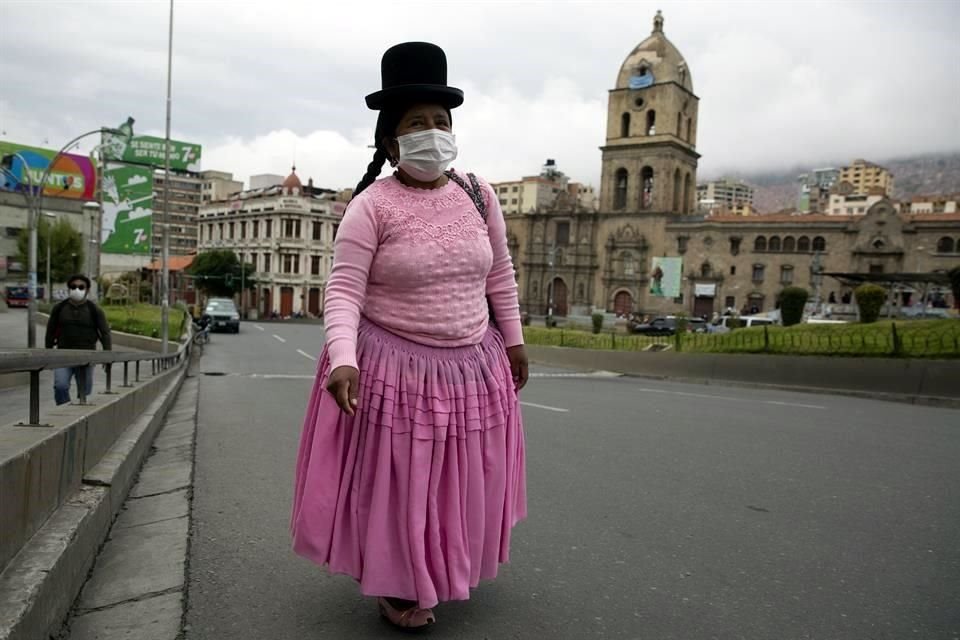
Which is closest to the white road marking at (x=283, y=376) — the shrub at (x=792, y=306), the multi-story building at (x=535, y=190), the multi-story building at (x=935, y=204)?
the shrub at (x=792, y=306)

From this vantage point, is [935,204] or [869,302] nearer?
[869,302]

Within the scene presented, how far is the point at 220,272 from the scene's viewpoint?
245ft

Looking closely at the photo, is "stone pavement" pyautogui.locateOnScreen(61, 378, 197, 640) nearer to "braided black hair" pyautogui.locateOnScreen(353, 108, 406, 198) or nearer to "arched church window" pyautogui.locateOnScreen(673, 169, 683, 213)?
"braided black hair" pyautogui.locateOnScreen(353, 108, 406, 198)

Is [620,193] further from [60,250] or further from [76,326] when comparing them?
[76,326]

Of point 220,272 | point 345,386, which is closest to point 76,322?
point 345,386

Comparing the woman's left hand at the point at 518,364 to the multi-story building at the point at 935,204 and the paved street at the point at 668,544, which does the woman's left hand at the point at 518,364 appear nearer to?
the paved street at the point at 668,544

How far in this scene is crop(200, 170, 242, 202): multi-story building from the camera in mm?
117412

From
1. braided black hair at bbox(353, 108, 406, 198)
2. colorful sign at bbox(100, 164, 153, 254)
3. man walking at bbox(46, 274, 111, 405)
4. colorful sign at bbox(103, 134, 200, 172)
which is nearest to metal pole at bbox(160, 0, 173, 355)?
colorful sign at bbox(100, 164, 153, 254)

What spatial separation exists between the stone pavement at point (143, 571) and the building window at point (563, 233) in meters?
71.2

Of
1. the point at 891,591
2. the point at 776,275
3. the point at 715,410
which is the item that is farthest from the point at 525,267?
the point at 891,591

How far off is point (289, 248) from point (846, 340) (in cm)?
6605

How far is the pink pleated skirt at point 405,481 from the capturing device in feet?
8.86

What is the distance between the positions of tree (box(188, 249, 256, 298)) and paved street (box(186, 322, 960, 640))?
69.8 m

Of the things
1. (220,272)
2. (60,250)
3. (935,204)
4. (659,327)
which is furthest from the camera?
(935,204)
